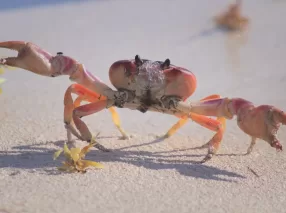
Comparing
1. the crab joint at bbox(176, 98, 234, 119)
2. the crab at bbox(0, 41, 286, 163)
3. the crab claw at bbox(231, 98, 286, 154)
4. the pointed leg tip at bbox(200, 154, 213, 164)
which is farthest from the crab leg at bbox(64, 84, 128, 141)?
the crab claw at bbox(231, 98, 286, 154)

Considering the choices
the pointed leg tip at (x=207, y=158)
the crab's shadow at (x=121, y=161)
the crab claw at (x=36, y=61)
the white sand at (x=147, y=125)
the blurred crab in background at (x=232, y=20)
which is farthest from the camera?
the blurred crab in background at (x=232, y=20)

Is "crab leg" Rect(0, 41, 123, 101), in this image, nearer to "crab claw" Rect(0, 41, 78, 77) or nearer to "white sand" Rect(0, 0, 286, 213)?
"crab claw" Rect(0, 41, 78, 77)

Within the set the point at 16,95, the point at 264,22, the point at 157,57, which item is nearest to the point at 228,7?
the point at 264,22

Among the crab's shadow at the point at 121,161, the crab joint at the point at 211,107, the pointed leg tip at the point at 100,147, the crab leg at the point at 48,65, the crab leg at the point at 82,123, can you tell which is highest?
the crab leg at the point at 48,65

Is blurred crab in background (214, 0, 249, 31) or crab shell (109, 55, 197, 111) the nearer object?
crab shell (109, 55, 197, 111)

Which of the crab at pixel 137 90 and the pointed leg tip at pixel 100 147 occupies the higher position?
the crab at pixel 137 90

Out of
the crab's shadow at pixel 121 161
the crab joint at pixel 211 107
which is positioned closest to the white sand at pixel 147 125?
the crab's shadow at pixel 121 161

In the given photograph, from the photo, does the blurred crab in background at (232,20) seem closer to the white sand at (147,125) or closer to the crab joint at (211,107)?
the white sand at (147,125)
